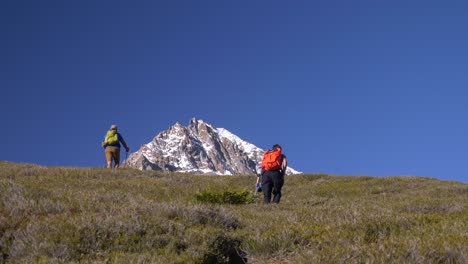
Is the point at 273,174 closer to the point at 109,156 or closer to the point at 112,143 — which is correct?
the point at 112,143

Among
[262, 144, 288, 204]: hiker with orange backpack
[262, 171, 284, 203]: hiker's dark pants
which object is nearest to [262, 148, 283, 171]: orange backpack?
[262, 144, 288, 204]: hiker with orange backpack

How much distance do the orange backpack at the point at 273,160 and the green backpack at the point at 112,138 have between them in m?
11.8

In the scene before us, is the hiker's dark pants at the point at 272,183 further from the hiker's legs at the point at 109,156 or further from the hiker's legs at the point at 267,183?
the hiker's legs at the point at 109,156

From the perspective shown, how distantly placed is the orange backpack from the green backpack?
11771 mm

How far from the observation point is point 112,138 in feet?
87.1

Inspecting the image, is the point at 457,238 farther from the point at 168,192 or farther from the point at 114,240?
the point at 168,192

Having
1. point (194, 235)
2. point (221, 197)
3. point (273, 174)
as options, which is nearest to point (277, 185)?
point (273, 174)

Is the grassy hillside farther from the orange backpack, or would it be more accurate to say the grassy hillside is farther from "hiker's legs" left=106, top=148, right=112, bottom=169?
"hiker's legs" left=106, top=148, right=112, bottom=169

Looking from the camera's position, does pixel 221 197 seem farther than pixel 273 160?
No

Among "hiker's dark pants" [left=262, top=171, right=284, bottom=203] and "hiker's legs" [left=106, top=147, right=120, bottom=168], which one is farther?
"hiker's legs" [left=106, top=147, right=120, bottom=168]

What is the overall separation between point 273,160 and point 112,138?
40.4 ft

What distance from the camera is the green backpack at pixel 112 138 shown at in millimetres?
26516

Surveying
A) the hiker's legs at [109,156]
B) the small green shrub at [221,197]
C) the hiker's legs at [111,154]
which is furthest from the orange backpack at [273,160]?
the hiker's legs at [109,156]

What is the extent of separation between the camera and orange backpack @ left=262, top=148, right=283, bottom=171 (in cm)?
1705
